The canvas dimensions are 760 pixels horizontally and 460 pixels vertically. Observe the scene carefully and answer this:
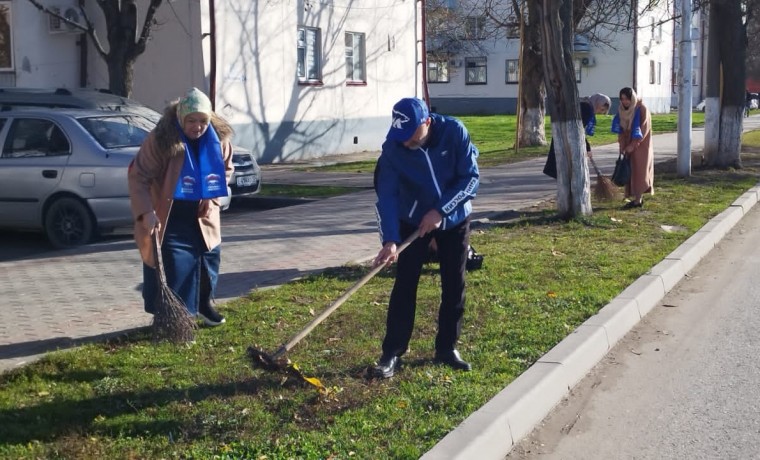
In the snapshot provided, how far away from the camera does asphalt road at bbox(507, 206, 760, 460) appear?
523cm

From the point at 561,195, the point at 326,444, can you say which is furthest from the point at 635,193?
the point at 326,444

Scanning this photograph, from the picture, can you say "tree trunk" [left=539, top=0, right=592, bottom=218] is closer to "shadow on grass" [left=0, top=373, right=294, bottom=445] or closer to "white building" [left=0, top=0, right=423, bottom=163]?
"shadow on grass" [left=0, top=373, right=294, bottom=445]

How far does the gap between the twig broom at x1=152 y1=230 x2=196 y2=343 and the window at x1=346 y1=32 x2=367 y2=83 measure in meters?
18.7

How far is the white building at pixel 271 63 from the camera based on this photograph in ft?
64.8

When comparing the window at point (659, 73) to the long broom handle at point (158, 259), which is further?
the window at point (659, 73)

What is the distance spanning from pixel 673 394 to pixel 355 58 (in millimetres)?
19853

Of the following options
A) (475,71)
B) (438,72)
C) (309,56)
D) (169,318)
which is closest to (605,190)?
(169,318)

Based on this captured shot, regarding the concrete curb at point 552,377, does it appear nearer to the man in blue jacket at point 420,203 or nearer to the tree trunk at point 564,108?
the man in blue jacket at point 420,203

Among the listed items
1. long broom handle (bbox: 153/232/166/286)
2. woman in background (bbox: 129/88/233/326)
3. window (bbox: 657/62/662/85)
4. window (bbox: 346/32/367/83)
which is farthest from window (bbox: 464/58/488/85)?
long broom handle (bbox: 153/232/166/286)

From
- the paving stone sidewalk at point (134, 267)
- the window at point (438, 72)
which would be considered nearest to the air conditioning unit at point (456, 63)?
the window at point (438, 72)

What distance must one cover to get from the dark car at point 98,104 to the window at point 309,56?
9409 mm

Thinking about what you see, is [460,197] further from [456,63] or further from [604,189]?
[456,63]

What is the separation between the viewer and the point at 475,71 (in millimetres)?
54062

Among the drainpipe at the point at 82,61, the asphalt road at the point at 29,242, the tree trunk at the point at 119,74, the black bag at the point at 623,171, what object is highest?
the drainpipe at the point at 82,61
